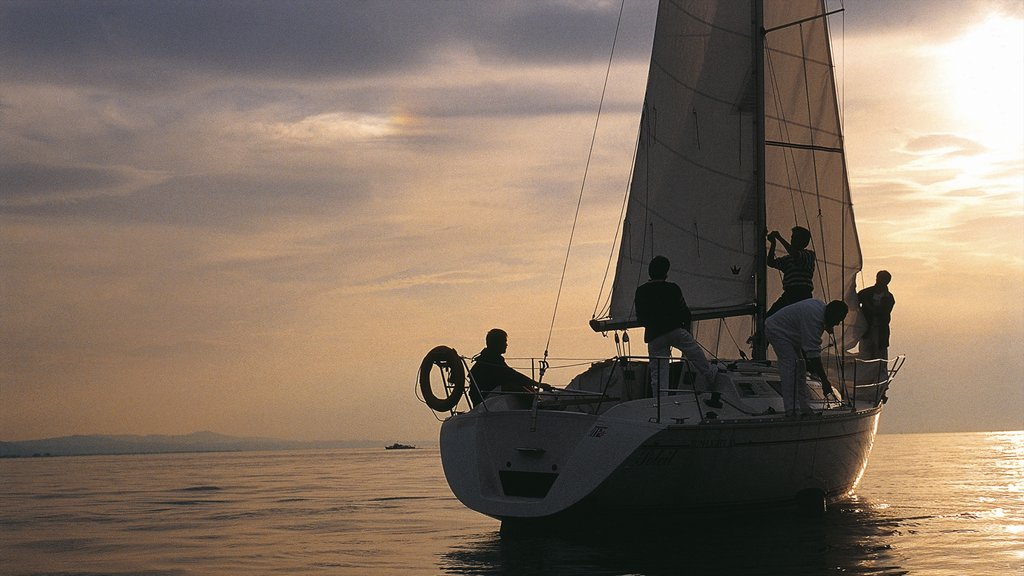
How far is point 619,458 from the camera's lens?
1201cm

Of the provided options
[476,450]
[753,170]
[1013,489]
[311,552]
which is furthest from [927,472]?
[311,552]

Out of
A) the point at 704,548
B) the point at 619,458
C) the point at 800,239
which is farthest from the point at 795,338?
the point at 704,548

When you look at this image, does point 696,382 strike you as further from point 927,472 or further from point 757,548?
point 927,472

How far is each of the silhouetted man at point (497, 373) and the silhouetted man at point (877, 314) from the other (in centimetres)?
831

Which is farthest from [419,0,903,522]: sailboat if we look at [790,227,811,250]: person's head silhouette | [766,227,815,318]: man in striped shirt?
[790,227,811,250]: person's head silhouette

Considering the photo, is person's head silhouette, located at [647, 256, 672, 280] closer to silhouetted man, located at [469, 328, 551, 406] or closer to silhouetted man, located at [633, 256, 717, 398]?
silhouetted man, located at [633, 256, 717, 398]

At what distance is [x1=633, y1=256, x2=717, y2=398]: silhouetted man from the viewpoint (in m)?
13.9

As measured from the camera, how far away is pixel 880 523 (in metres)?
14.3

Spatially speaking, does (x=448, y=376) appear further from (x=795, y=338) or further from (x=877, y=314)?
(x=877, y=314)

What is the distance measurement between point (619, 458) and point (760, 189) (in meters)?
7.58

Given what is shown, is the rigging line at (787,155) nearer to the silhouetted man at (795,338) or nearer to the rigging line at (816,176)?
the rigging line at (816,176)

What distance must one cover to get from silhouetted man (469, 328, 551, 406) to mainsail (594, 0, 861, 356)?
3.54m

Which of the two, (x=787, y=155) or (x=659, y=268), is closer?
(x=659, y=268)

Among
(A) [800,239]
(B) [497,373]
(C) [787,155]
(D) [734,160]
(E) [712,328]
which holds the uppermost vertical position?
(C) [787,155]
